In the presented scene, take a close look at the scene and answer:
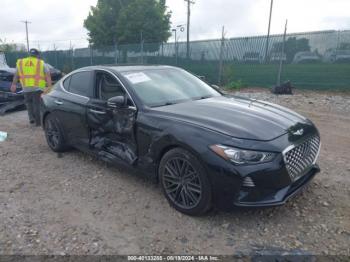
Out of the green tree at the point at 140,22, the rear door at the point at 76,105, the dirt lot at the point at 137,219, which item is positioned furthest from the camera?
the green tree at the point at 140,22

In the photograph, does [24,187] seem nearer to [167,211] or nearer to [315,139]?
[167,211]

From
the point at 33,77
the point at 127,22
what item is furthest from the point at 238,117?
the point at 127,22

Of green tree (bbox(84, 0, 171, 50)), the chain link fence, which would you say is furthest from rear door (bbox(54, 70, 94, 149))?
green tree (bbox(84, 0, 171, 50))

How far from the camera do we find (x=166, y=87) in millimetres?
3932

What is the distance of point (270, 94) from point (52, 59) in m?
22.6

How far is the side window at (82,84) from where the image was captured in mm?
4363

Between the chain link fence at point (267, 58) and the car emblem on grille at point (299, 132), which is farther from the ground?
the chain link fence at point (267, 58)

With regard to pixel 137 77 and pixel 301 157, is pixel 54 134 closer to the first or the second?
pixel 137 77

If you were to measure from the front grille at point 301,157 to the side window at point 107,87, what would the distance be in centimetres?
208

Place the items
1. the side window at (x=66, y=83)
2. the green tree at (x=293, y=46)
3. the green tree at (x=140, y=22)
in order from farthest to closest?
the green tree at (x=140, y=22)
the green tree at (x=293, y=46)
the side window at (x=66, y=83)

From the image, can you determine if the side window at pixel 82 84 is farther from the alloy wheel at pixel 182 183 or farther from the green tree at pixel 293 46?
the green tree at pixel 293 46

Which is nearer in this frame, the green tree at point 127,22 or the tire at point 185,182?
the tire at point 185,182

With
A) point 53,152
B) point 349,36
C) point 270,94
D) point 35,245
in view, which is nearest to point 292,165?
point 35,245

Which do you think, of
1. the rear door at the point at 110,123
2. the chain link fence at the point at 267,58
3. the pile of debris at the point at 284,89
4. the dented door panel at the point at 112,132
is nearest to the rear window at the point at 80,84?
the rear door at the point at 110,123
